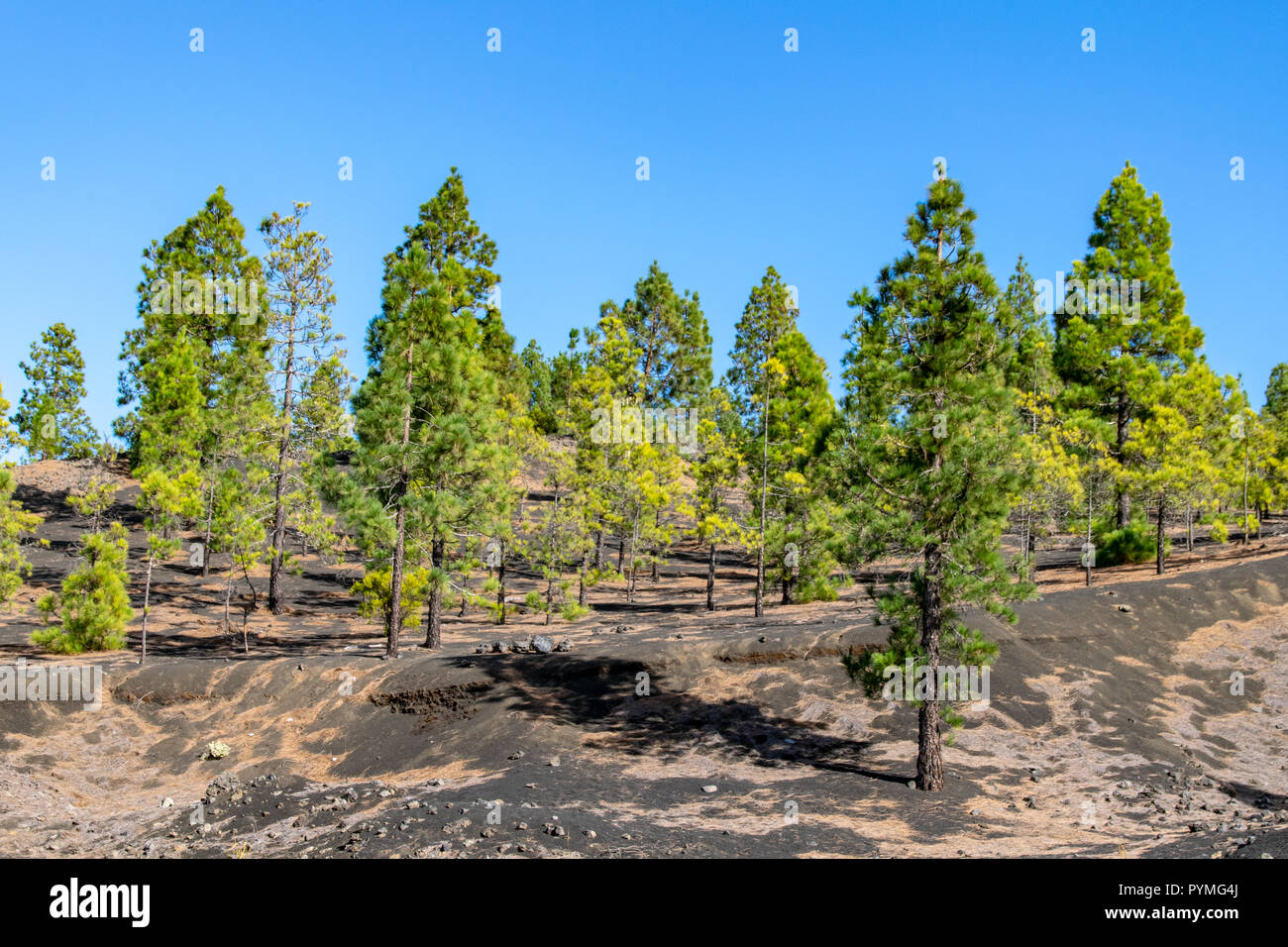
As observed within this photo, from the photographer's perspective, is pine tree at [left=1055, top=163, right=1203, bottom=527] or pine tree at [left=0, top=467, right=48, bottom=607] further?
pine tree at [left=1055, top=163, right=1203, bottom=527]

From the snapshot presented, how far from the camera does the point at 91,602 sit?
2988cm

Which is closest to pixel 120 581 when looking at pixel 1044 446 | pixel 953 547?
pixel 953 547

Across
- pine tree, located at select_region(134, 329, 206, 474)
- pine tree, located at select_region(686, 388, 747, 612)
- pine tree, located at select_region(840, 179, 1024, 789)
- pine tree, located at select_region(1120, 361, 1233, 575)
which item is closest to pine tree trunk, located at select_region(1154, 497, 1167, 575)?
pine tree, located at select_region(1120, 361, 1233, 575)

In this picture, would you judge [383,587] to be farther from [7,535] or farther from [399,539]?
[7,535]

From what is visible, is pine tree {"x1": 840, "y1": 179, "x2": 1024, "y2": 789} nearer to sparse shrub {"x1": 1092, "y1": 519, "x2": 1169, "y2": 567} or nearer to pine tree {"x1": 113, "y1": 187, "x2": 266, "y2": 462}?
sparse shrub {"x1": 1092, "y1": 519, "x2": 1169, "y2": 567}

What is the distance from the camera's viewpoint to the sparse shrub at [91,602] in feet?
97.4

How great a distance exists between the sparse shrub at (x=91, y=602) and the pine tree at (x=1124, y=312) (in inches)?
1590

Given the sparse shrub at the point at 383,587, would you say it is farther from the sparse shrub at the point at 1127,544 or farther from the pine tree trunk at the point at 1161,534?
the sparse shrub at the point at 1127,544

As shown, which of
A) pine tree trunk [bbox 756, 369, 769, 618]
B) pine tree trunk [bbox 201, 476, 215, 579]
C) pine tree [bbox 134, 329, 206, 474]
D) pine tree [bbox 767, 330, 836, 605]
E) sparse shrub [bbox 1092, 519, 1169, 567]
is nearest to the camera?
pine tree trunk [bbox 201, 476, 215, 579]

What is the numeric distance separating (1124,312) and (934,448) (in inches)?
1152

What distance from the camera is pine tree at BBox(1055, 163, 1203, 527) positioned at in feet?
134

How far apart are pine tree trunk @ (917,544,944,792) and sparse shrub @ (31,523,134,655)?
26.1 m

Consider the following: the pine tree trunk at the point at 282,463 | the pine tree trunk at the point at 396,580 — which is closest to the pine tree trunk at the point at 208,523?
the pine tree trunk at the point at 282,463
